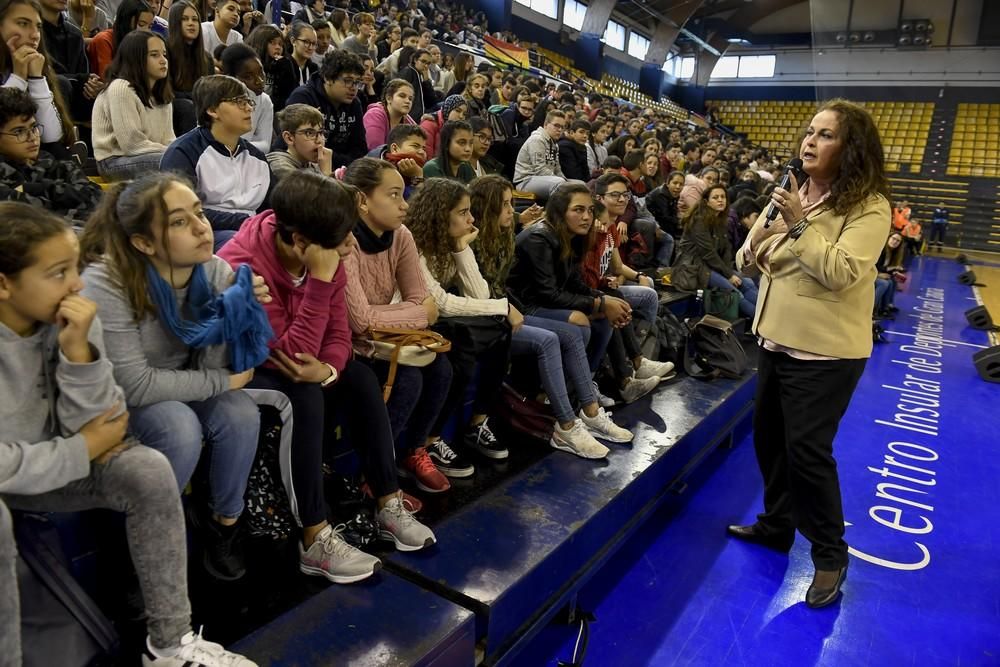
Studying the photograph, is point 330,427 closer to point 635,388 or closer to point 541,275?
point 541,275

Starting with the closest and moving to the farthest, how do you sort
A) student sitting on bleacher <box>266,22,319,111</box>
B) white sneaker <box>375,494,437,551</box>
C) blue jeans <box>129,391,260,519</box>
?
blue jeans <box>129,391,260,519</box>
white sneaker <box>375,494,437,551</box>
student sitting on bleacher <box>266,22,319,111</box>

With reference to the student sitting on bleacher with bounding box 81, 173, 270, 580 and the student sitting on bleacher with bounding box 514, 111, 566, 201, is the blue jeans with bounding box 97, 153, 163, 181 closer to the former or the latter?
the student sitting on bleacher with bounding box 81, 173, 270, 580

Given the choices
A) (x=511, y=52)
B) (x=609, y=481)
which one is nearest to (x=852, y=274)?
(x=609, y=481)

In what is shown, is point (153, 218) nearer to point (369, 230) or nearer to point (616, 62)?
point (369, 230)

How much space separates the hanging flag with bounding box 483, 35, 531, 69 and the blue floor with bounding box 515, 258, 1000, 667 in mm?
12019

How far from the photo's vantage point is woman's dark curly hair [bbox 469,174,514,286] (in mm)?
2783

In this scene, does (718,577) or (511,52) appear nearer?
(718,577)

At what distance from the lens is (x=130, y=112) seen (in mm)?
2857

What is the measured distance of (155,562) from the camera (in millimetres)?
1302

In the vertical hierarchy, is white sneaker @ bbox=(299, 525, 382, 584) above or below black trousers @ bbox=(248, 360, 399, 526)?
below

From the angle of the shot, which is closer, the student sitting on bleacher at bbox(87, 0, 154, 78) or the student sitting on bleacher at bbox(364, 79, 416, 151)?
the student sitting on bleacher at bbox(87, 0, 154, 78)

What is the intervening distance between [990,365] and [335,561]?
5.67 meters

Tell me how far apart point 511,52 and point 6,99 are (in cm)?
1406

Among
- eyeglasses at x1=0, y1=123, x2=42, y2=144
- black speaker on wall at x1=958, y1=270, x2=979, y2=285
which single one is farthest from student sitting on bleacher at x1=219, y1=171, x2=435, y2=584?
black speaker on wall at x1=958, y1=270, x2=979, y2=285
